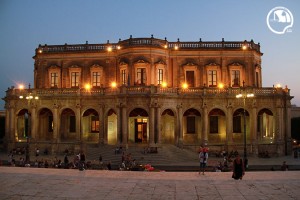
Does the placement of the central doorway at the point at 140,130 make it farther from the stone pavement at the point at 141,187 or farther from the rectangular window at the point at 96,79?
the stone pavement at the point at 141,187

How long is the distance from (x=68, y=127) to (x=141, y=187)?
34.4 metres

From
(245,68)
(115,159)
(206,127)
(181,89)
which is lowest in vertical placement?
(115,159)

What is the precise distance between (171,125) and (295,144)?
23.3 m

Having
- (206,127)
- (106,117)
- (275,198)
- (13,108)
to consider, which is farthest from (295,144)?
(275,198)

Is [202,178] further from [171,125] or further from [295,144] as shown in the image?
[295,144]

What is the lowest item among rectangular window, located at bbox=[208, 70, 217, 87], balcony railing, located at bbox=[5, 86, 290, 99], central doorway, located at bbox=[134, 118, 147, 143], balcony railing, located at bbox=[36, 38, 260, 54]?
central doorway, located at bbox=[134, 118, 147, 143]

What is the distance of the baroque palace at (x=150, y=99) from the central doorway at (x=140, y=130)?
12 cm

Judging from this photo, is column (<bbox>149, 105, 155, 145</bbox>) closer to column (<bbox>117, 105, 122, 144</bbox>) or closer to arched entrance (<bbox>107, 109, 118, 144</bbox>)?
column (<bbox>117, 105, 122, 144</bbox>)

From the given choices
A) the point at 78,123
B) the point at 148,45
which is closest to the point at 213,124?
the point at 148,45

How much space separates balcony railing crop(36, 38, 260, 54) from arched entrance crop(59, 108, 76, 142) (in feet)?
29.4

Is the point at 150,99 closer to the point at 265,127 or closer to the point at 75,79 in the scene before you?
the point at 75,79

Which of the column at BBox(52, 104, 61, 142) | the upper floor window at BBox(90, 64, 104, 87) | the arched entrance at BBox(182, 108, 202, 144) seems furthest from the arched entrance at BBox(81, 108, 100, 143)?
the arched entrance at BBox(182, 108, 202, 144)

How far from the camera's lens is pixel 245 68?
162 ft

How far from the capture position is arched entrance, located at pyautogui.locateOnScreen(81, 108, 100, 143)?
4800 cm
